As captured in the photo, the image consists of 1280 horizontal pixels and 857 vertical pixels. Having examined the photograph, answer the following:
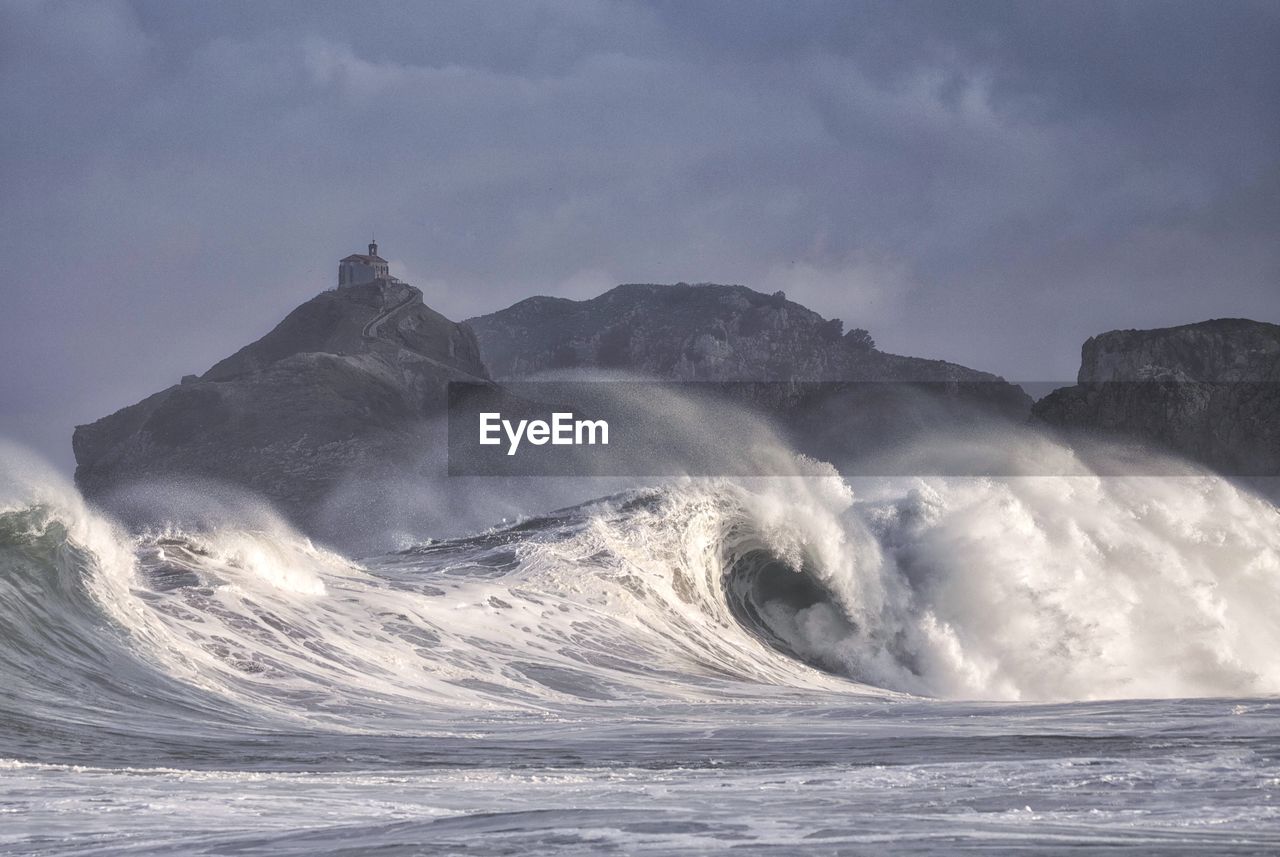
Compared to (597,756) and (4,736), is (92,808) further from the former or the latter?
(597,756)

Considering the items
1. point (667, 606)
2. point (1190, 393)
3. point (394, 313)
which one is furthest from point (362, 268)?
point (667, 606)

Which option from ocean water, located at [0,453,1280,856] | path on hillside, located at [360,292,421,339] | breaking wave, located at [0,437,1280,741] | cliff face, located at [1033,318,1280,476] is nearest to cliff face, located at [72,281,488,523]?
path on hillside, located at [360,292,421,339]

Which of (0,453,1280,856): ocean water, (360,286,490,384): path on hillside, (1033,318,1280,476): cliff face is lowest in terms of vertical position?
(0,453,1280,856): ocean water

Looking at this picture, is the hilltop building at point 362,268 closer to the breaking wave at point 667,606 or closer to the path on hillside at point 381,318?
the path on hillside at point 381,318

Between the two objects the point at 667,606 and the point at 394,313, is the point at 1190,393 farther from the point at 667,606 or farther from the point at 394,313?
the point at 667,606

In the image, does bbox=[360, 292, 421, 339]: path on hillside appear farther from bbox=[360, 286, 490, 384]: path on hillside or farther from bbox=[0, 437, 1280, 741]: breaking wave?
bbox=[0, 437, 1280, 741]: breaking wave

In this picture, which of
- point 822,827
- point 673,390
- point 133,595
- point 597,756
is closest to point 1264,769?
point 822,827

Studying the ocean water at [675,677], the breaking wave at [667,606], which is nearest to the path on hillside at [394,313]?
the breaking wave at [667,606]
